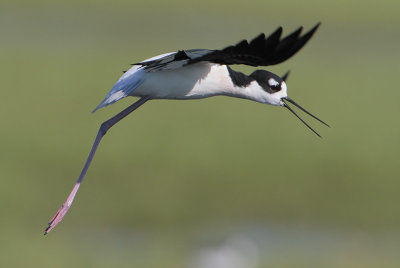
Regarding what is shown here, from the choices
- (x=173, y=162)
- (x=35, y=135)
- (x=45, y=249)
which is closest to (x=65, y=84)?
(x=35, y=135)

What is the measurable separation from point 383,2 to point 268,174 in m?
13.1

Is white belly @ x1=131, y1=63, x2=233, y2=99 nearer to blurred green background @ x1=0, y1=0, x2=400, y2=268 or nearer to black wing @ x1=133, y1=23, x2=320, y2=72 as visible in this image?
black wing @ x1=133, y1=23, x2=320, y2=72

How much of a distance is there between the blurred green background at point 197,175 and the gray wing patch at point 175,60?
3456mm

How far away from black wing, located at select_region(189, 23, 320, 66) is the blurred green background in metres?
3.75

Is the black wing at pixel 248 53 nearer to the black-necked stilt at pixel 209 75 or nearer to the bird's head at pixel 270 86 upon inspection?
the black-necked stilt at pixel 209 75

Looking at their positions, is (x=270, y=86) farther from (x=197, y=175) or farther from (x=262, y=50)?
(x=197, y=175)

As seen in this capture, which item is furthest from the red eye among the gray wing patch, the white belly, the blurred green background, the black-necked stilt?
the blurred green background

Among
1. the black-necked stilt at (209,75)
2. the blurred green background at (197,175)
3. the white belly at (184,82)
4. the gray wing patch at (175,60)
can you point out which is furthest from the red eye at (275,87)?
the blurred green background at (197,175)

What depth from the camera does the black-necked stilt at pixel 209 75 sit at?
5.11 meters

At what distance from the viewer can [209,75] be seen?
5527 mm

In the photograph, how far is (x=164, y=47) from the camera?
18.4 m

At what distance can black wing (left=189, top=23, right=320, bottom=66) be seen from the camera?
197 inches

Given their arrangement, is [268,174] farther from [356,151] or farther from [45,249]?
[45,249]

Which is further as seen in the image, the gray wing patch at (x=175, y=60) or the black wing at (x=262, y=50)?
the gray wing patch at (x=175, y=60)
